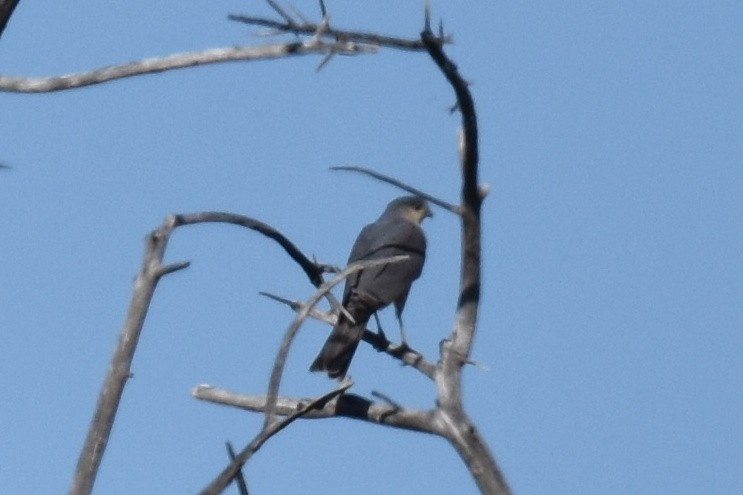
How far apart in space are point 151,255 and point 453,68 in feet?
3.63

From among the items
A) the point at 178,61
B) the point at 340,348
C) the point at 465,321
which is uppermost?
the point at 340,348

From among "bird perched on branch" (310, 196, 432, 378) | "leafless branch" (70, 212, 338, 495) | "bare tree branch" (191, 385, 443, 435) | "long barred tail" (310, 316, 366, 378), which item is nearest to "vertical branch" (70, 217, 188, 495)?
"leafless branch" (70, 212, 338, 495)

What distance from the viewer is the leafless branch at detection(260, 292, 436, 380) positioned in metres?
5.63

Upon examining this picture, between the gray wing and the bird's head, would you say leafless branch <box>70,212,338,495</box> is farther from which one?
the bird's head

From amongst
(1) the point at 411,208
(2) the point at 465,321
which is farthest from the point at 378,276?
(2) the point at 465,321

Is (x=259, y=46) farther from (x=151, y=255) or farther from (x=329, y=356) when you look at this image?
(x=329, y=356)

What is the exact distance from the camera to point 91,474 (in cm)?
367

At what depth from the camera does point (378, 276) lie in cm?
912

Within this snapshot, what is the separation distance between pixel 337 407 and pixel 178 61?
143 centimetres

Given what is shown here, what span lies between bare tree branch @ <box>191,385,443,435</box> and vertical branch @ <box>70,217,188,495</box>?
1469 millimetres

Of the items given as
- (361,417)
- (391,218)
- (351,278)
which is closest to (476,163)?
(361,417)

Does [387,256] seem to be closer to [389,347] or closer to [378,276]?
[378,276]

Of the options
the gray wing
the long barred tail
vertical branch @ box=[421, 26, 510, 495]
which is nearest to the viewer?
vertical branch @ box=[421, 26, 510, 495]

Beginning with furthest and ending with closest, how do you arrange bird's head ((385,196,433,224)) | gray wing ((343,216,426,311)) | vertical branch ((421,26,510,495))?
bird's head ((385,196,433,224)) → gray wing ((343,216,426,311)) → vertical branch ((421,26,510,495))
